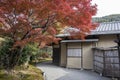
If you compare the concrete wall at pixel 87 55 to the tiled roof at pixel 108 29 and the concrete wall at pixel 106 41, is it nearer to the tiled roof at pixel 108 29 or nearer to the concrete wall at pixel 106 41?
the concrete wall at pixel 106 41

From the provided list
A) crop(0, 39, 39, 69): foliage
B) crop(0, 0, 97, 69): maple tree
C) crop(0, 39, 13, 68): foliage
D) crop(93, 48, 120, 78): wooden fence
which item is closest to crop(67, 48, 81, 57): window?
crop(93, 48, 120, 78): wooden fence

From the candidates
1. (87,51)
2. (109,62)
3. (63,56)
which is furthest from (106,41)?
(63,56)

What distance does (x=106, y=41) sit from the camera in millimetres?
16844

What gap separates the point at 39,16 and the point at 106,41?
9.62m

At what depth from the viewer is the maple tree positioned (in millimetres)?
7906

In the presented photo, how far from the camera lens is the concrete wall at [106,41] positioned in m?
16.7

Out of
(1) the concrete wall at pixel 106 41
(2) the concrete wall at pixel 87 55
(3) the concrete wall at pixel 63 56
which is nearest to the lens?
(1) the concrete wall at pixel 106 41

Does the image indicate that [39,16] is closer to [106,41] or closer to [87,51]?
[87,51]

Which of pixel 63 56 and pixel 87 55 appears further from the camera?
pixel 63 56

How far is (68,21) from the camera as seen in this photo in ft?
28.9

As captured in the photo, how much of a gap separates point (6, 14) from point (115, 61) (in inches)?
312

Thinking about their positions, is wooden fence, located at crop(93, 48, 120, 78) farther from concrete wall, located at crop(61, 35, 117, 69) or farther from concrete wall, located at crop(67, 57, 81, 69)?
concrete wall, located at crop(67, 57, 81, 69)

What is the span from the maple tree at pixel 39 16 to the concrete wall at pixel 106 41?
665 centimetres

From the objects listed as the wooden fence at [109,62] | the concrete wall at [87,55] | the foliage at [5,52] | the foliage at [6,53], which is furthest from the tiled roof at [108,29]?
the foliage at [5,52]
